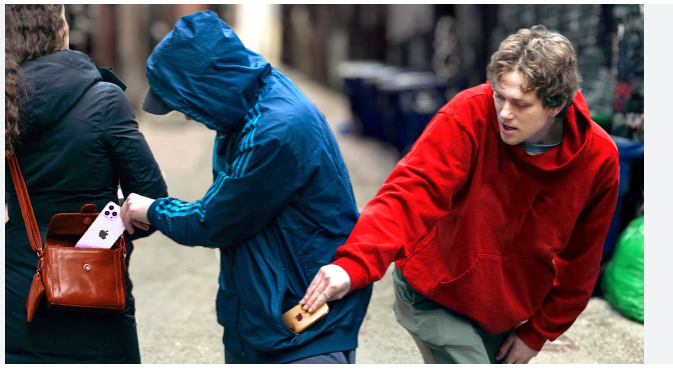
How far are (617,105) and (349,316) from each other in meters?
4.86

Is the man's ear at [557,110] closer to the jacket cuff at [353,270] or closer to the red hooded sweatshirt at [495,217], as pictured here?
the red hooded sweatshirt at [495,217]

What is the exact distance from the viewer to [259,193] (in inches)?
92.2

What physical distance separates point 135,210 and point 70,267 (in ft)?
1.28

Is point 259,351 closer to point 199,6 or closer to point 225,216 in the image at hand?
point 225,216

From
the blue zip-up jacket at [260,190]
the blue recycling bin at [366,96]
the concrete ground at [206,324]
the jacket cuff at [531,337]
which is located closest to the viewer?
the blue zip-up jacket at [260,190]

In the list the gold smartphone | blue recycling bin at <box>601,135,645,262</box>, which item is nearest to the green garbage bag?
blue recycling bin at <box>601,135,645,262</box>

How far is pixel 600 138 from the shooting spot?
2.60 m

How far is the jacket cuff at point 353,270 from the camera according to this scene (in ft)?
7.43

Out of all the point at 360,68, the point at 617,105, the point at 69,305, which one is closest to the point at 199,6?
the point at 360,68

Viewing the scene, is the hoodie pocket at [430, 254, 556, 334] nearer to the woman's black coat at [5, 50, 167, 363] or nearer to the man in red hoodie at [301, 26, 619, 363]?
the man in red hoodie at [301, 26, 619, 363]

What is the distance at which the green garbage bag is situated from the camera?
5000 mm

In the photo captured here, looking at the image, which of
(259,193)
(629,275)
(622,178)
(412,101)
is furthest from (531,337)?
(412,101)

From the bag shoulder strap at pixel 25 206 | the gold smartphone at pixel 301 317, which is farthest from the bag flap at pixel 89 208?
the gold smartphone at pixel 301 317

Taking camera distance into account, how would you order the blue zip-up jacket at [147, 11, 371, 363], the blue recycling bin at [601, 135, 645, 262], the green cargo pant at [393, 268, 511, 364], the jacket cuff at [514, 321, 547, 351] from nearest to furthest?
the blue zip-up jacket at [147, 11, 371, 363]
the green cargo pant at [393, 268, 511, 364]
the jacket cuff at [514, 321, 547, 351]
the blue recycling bin at [601, 135, 645, 262]
